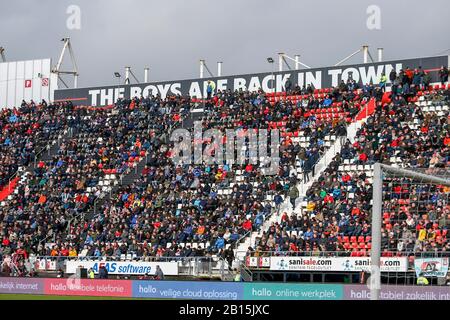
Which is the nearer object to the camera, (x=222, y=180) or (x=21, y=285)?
(x=21, y=285)

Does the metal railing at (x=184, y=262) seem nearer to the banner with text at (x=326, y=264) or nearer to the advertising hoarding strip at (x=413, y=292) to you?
the banner with text at (x=326, y=264)

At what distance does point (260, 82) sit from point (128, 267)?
616 inches

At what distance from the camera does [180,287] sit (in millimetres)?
30469

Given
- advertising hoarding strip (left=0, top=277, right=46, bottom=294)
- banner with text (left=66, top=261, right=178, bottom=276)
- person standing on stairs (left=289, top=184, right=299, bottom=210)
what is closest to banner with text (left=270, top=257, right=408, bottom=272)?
person standing on stairs (left=289, top=184, right=299, bottom=210)

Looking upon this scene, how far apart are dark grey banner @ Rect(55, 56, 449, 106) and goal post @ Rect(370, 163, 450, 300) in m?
24.8

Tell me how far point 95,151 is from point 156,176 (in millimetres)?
6043

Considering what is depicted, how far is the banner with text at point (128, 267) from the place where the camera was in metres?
33.8

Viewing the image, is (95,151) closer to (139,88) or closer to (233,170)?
(139,88)

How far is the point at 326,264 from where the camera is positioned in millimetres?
30562

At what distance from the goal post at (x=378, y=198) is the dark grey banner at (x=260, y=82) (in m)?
24.8

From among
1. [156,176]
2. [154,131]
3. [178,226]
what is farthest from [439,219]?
[154,131]

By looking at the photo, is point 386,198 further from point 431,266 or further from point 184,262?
point 184,262

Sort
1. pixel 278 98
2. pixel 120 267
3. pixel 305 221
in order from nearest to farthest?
pixel 305 221 < pixel 120 267 < pixel 278 98

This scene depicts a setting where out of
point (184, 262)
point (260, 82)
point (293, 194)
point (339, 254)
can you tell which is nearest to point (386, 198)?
point (339, 254)
